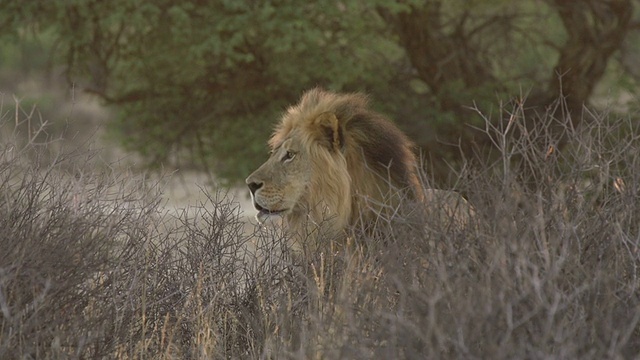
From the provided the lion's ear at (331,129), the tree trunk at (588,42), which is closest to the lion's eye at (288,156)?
the lion's ear at (331,129)

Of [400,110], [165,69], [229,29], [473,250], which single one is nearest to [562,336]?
[473,250]

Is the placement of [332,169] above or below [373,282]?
above

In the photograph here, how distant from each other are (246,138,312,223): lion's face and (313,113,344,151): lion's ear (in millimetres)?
161

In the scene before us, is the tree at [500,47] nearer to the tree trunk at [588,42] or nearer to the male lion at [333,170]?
the tree trunk at [588,42]

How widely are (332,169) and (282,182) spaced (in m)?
0.30

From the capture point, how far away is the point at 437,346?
4438 mm

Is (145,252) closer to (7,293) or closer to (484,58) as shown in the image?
(7,293)

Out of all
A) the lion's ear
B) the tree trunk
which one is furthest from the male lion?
the tree trunk

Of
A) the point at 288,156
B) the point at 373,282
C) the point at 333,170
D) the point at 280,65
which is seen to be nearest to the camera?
the point at 373,282

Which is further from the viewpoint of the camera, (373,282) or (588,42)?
(588,42)

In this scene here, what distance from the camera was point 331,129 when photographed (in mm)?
7410

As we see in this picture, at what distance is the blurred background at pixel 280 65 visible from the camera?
13.2m

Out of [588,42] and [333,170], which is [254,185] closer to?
[333,170]

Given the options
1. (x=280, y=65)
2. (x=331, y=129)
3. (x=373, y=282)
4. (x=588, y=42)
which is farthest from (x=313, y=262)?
(x=588, y=42)
